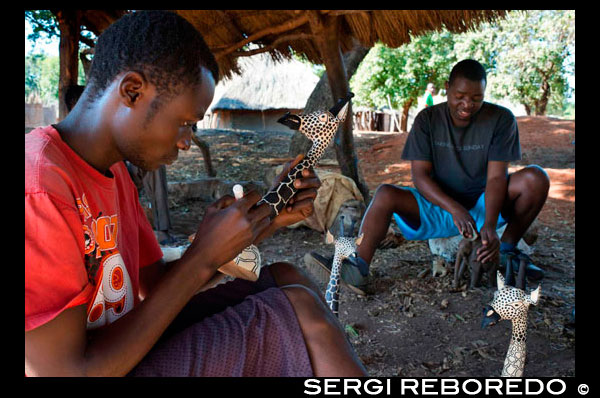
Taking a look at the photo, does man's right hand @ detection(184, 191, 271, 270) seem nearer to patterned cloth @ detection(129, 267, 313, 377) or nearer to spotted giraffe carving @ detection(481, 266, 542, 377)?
patterned cloth @ detection(129, 267, 313, 377)

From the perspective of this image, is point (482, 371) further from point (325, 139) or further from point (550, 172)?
point (550, 172)

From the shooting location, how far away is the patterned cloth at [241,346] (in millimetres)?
1140

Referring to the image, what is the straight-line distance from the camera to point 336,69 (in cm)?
455

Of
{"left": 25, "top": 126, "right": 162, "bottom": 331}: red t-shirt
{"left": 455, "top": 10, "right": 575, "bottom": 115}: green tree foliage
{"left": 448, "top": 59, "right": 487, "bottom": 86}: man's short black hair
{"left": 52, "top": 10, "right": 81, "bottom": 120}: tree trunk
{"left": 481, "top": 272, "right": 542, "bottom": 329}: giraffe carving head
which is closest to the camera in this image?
{"left": 25, "top": 126, "right": 162, "bottom": 331}: red t-shirt

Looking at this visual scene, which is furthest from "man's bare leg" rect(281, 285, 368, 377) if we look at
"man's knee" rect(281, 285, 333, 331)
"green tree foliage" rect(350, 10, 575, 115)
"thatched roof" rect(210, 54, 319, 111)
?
"thatched roof" rect(210, 54, 319, 111)

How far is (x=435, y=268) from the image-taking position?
11.7ft

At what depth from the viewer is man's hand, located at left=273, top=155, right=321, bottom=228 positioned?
59.1 inches

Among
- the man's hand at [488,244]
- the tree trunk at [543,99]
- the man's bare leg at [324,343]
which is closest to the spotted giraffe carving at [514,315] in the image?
the man's hand at [488,244]

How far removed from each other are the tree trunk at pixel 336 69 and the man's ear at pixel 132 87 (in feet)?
11.4

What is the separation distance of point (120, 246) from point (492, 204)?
2372 mm

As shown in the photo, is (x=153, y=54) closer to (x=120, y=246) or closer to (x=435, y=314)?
(x=120, y=246)

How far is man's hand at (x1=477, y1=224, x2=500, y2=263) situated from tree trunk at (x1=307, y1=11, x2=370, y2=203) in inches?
80.4

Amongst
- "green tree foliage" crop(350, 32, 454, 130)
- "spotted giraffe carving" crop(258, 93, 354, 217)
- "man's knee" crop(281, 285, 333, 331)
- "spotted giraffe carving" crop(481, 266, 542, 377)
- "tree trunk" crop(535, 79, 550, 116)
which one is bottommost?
"spotted giraffe carving" crop(481, 266, 542, 377)

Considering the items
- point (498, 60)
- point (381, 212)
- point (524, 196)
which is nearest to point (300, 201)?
point (381, 212)
